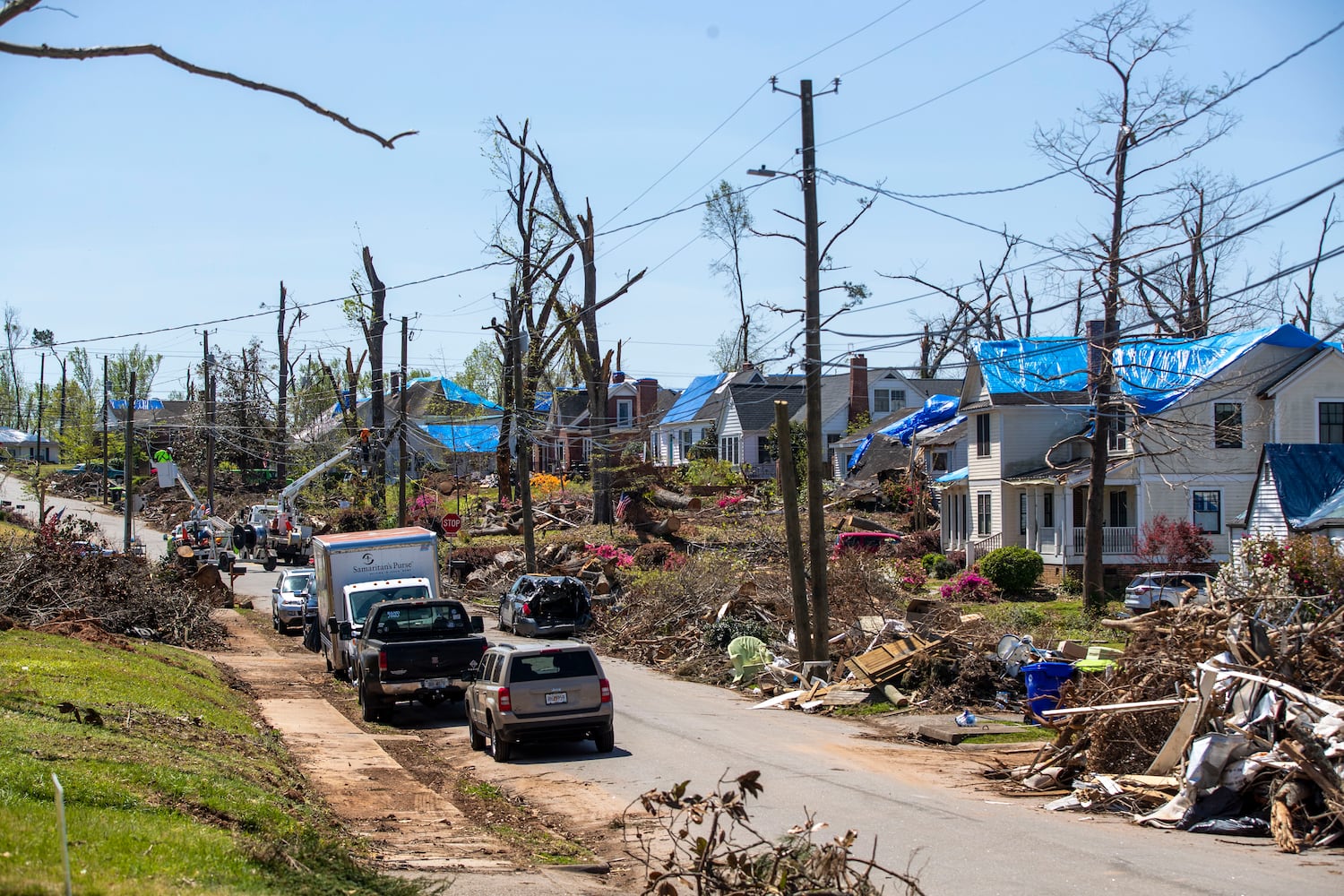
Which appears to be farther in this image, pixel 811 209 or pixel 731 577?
pixel 731 577

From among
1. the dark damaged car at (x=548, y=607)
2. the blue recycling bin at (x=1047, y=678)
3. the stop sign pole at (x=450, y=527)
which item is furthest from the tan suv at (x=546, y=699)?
the stop sign pole at (x=450, y=527)

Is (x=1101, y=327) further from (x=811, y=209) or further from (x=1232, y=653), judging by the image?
(x=1232, y=653)

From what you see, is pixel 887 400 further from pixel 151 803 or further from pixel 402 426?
pixel 151 803

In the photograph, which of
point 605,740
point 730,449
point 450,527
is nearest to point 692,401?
point 730,449

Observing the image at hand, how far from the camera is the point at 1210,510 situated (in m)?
39.0

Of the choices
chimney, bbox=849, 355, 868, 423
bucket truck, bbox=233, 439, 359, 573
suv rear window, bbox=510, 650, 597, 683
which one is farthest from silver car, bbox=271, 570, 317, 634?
chimney, bbox=849, 355, 868, 423

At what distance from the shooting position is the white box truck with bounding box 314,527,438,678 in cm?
2334

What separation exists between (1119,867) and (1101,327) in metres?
26.0

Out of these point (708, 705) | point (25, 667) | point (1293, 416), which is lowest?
point (708, 705)

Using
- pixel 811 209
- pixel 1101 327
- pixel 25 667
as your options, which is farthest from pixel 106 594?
pixel 1101 327

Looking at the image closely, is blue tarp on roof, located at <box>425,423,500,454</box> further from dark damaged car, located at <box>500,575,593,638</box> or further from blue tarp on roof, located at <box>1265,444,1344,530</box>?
blue tarp on roof, located at <box>1265,444,1344,530</box>

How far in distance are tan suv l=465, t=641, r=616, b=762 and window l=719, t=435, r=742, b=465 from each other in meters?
50.2

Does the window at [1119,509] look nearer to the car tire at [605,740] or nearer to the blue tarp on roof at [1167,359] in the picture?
the blue tarp on roof at [1167,359]

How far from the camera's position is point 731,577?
2811 centimetres
